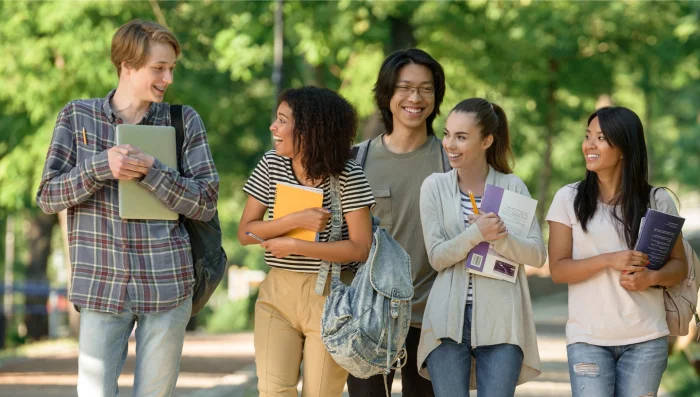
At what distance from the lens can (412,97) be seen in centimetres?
574

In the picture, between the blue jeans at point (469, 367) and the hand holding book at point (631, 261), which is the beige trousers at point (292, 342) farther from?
the hand holding book at point (631, 261)

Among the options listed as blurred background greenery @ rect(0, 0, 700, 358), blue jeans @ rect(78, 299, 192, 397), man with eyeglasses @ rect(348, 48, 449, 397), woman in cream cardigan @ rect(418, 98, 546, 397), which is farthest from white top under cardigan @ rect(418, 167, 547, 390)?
blurred background greenery @ rect(0, 0, 700, 358)

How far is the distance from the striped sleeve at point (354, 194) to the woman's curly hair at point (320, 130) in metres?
0.06

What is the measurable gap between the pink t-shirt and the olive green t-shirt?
2.36 feet

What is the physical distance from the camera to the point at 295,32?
53.6 feet

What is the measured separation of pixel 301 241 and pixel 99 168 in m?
0.88

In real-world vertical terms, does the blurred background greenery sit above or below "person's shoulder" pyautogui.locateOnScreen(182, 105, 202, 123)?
above

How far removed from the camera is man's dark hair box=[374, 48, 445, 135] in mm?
5801

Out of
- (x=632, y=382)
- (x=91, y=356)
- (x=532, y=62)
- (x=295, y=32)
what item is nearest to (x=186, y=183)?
(x=91, y=356)

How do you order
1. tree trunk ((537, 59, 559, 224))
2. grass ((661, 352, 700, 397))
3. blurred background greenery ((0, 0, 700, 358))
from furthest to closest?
tree trunk ((537, 59, 559, 224))
blurred background greenery ((0, 0, 700, 358))
grass ((661, 352, 700, 397))

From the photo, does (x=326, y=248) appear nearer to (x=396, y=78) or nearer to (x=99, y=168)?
(x=99, y=168)

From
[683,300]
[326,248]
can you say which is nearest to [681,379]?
[683,300]

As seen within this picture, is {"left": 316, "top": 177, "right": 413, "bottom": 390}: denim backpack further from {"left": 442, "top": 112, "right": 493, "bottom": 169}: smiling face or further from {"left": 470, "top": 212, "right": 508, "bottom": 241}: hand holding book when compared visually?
{"left": 442, "top": 112, "right": 493, "bottom": 169}: smiling face

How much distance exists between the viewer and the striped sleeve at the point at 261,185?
503cm
